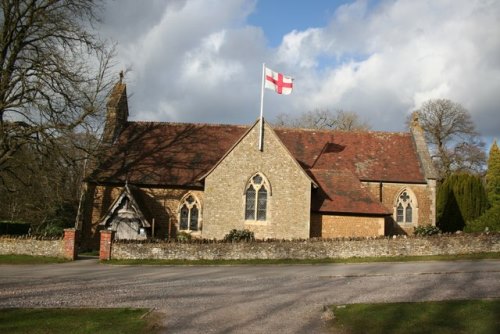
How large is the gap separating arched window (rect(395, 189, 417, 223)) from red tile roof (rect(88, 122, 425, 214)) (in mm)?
1110

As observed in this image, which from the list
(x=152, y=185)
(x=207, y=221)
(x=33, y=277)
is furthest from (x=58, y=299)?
(x=152, y=185)

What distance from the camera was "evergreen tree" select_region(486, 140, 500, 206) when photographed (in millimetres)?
39125

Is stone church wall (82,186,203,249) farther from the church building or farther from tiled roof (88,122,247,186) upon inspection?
tiled roof (88,122,247,186)

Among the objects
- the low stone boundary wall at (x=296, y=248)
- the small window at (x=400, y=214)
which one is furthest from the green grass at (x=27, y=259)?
the small window at (x=400, y=214)

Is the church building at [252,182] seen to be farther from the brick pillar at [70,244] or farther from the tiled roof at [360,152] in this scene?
the brick pillar at [70,244]

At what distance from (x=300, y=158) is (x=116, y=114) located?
13283 millimetres

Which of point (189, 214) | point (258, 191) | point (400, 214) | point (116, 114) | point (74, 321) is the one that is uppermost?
point (116, 114)

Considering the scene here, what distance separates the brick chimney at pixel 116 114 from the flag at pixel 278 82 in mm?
12018

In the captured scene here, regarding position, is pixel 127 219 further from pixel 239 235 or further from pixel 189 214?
pixel 239 235

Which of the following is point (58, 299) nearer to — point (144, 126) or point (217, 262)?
point (217, 262)

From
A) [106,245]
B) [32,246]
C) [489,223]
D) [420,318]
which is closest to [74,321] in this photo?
[420,318]

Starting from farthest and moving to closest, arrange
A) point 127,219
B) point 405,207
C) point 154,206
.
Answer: point 405,207
point 154,206
point 127,219

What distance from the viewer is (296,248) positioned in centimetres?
2353

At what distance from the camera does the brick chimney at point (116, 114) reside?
33.8 m
